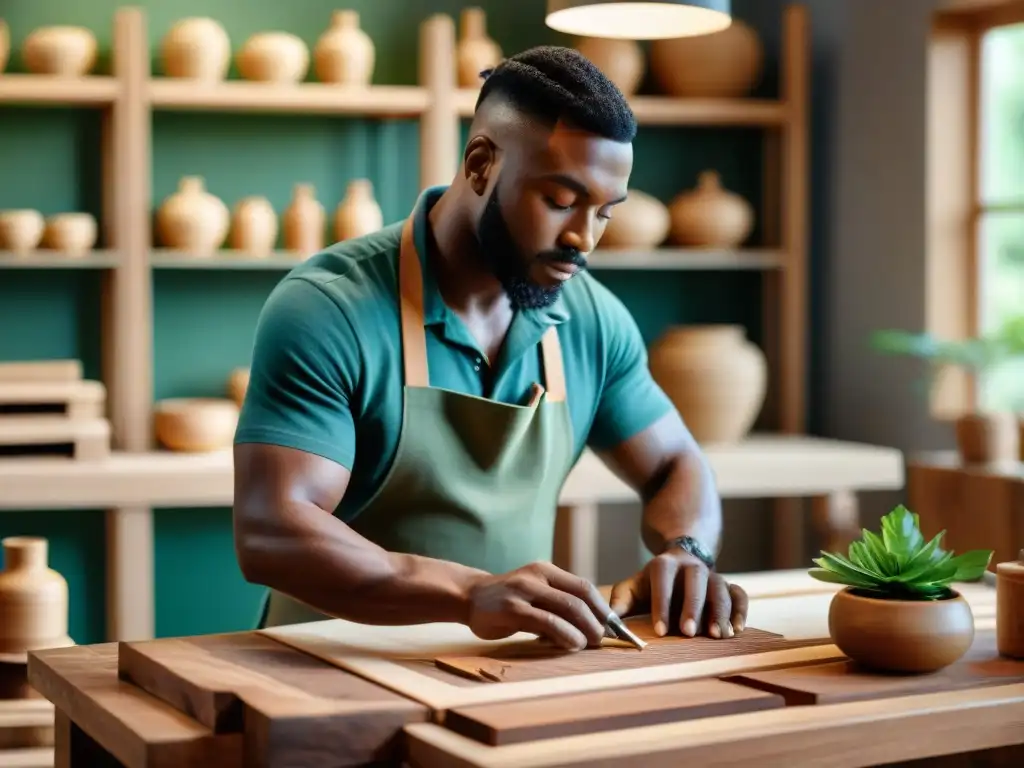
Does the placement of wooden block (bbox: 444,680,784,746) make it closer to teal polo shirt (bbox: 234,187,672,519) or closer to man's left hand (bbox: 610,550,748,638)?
man's left hand (bbox: 610,550,748,638)

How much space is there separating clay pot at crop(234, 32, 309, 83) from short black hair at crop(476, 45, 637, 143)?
233cm

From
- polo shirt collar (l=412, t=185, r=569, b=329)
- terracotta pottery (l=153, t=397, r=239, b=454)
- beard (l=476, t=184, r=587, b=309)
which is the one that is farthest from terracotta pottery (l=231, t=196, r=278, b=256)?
beard (l=476, t=184, r=587, b=309)

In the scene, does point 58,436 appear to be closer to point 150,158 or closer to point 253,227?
point 253,227

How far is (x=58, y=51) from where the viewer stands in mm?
4137

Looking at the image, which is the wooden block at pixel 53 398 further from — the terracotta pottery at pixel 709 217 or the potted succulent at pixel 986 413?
the potted succulent at pixel 986 413

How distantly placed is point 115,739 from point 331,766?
10.9 inches

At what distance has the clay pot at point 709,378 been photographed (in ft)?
14.4

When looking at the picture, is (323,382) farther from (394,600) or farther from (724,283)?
(724,283)

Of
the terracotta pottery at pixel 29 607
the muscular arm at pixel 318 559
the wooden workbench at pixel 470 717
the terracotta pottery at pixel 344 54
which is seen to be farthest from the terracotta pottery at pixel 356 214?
the wooden workbench at pixel 470 717

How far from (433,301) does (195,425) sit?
2132mm

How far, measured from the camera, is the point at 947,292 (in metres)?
4.34

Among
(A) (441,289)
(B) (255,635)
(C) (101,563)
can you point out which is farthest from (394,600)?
(C) (101,563)

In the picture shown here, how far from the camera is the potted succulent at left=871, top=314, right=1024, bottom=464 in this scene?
3.78 m

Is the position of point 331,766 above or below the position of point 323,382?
below
